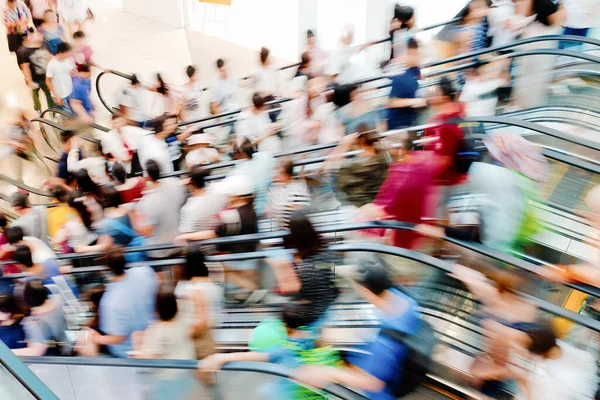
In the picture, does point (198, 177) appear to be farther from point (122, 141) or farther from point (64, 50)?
point (64, 50)

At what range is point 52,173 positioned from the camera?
7.97 meters

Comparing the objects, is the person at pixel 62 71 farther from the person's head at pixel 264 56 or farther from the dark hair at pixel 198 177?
the dark hair at pixel 198 177

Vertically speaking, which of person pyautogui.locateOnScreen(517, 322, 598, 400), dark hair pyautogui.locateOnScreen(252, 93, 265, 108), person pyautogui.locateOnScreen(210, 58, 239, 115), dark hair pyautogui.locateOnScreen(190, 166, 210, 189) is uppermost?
person pyautogui.locateOnScreen(210, 58, 239, 115)

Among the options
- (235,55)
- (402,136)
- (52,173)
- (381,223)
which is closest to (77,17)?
(235,55)

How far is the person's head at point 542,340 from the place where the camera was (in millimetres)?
2832

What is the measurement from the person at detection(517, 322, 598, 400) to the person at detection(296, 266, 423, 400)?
0.58 metres

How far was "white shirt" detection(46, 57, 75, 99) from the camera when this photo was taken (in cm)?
791

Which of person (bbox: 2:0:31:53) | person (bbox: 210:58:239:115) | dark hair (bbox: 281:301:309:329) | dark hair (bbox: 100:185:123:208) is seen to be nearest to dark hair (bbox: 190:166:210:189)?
dark hair (bbox: 100:185:123:208)

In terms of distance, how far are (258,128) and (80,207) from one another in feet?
6.89

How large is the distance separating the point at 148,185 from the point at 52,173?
342 centimetres

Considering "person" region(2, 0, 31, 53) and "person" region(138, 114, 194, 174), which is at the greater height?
"person" region(2, 0, 31, 53)

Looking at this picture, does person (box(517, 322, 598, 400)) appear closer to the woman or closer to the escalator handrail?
the escalator handrail

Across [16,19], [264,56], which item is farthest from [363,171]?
[16,19]

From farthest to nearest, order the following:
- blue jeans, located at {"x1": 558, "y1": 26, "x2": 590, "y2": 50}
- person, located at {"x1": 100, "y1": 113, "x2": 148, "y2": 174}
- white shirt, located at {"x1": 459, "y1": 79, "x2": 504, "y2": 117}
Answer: person, located at {"x1": 100, "y1": 113, "x2": 148, "y2": 174}, blue jeans, located at {"x1": 558, "y1": 26, "x2": 590, "y2": 50}, white shirt, located at {"x1": 459, "y1": 79, "x2": 504, "y2": 117}
